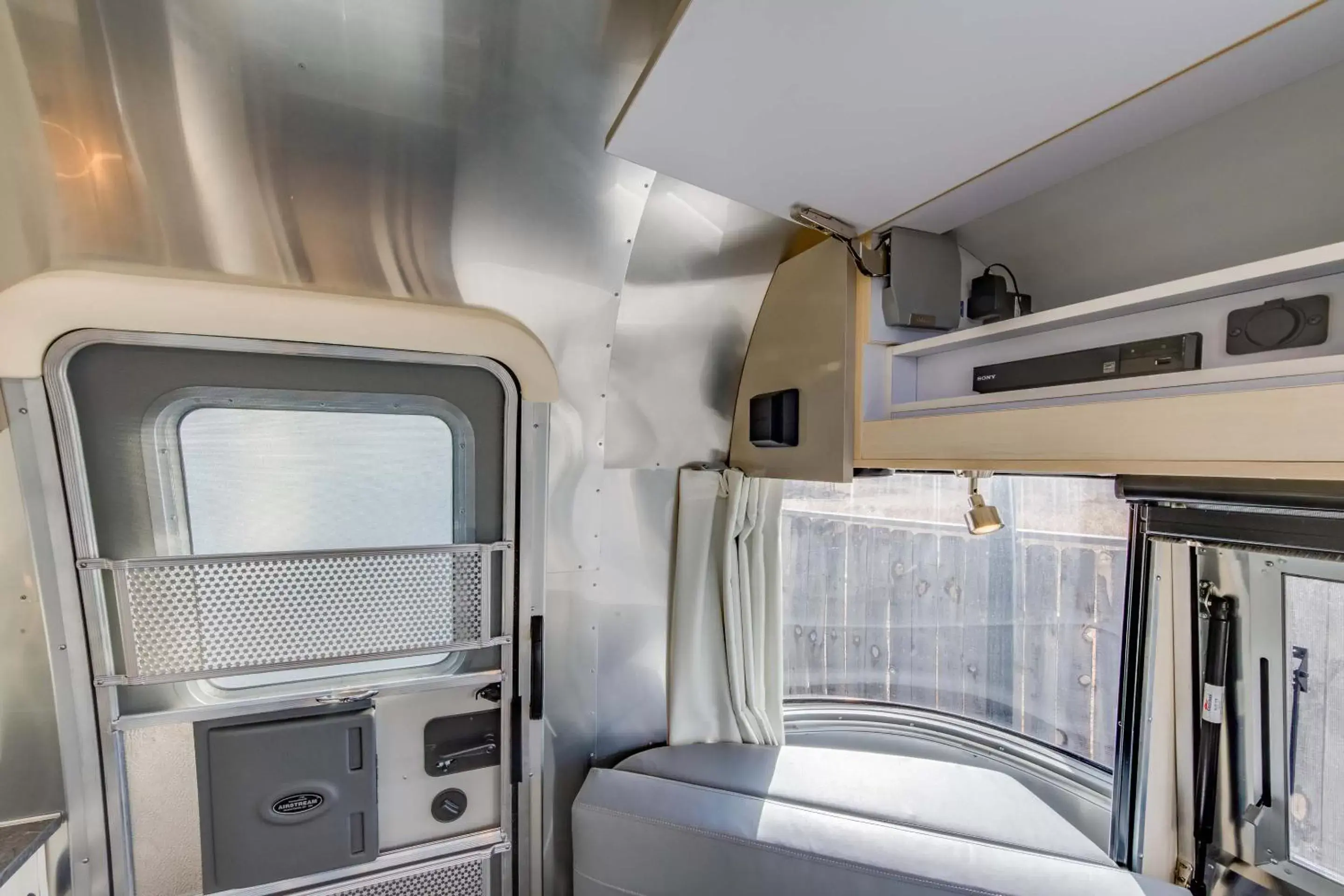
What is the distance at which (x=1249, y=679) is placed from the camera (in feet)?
4.00

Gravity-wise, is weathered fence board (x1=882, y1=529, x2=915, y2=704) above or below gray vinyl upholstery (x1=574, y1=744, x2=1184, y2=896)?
above

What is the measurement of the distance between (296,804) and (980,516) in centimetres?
197

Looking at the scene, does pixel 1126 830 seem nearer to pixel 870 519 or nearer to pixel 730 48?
pixel 870 519

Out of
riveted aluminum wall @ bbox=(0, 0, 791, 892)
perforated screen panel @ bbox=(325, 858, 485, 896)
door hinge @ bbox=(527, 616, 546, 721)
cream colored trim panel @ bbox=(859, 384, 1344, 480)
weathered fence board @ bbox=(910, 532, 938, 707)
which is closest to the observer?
cream colored trim panel @ bbox=(859, 384, 1344, 480)

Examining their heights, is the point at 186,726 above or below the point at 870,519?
below

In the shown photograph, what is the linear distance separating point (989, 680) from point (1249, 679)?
0.82 metres

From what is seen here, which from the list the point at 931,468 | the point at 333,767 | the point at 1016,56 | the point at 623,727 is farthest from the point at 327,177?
the point at 623,727

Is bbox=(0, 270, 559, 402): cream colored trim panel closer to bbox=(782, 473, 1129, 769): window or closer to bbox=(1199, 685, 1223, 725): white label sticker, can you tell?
bbox=(782, 473, 1129, 769): window

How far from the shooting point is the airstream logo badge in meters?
1.50

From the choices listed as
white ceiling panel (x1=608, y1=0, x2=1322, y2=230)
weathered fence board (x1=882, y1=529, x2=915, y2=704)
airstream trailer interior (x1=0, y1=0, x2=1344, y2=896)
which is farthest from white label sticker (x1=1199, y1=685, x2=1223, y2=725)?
white ceiling panel (x1=608, y1=0, x2=1322, y2=230)

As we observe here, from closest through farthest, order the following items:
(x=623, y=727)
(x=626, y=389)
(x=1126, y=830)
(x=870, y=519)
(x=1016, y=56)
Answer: (x=1016, y=56)
(x=1126, y=830)
(x=626, y=389)
(x=623, y=727)
(x=870, y=519)

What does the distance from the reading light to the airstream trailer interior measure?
30 centimetres

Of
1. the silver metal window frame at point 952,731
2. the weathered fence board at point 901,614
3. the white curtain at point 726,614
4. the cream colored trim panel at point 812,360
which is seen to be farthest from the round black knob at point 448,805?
the weathered fence board at point 901,614

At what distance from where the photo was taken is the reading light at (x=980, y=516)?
1.32 metres
